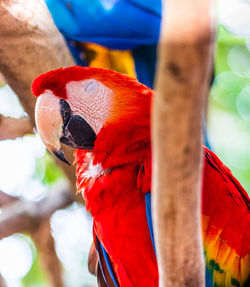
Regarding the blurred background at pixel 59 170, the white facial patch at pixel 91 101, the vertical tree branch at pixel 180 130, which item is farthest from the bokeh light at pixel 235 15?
the vertical tree branch at pixel 180 130

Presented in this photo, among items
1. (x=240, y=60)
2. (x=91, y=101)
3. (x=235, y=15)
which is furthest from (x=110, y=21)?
(x=240, y=60)

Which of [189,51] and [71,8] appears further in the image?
[71,8]

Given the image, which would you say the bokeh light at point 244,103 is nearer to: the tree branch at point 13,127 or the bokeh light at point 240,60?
the bokeh light at point 240,60

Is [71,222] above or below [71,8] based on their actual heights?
below

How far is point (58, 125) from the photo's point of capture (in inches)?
46.5

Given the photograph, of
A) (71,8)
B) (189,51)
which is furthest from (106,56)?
(189,51)

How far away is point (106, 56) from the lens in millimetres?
2033

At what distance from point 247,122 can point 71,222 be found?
4.24 feet

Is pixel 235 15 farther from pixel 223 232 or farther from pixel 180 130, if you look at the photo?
pixel 180 130

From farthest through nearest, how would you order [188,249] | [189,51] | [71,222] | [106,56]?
[71,222] < [106,56] < [188,249] < [189,51]

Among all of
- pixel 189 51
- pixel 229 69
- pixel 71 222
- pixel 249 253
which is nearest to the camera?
pixel 189 51

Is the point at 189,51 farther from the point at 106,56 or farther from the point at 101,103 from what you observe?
the point at 106,56

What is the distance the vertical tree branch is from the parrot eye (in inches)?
22.7

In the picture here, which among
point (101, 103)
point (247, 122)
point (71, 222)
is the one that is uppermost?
point (101, 103)
